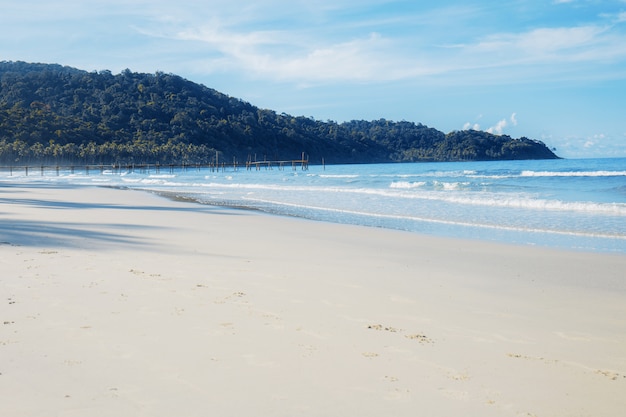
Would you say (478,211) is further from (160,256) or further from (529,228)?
(160,256)

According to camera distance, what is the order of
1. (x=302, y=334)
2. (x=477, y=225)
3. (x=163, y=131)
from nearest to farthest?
(x=302, y=334) → (x=477, y=225) → (x=163, y=131)

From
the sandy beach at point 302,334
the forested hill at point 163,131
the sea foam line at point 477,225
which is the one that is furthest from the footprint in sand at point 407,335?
the forested hill at point 163,131

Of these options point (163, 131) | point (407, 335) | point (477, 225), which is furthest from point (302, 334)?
point (163, 131)

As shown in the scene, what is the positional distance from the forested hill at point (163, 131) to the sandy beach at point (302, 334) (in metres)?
93.7

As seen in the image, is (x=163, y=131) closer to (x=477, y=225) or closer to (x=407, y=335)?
(x=477, y=225)

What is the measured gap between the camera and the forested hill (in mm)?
104688

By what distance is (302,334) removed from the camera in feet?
15.6

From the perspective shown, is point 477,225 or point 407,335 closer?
point 407,335

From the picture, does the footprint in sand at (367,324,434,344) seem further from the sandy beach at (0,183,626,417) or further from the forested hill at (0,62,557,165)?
the forested hill at (0,62,557,165)

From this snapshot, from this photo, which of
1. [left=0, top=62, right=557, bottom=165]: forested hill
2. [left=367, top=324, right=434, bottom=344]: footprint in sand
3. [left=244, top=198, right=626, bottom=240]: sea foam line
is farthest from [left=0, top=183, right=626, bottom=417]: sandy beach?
[left=0, top=62, right=557, bottom=165]: forested hill

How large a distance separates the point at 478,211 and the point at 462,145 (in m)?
162

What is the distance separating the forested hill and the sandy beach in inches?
3687

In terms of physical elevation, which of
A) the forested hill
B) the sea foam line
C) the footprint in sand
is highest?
the forested hill

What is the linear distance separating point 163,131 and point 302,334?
13558 cm
